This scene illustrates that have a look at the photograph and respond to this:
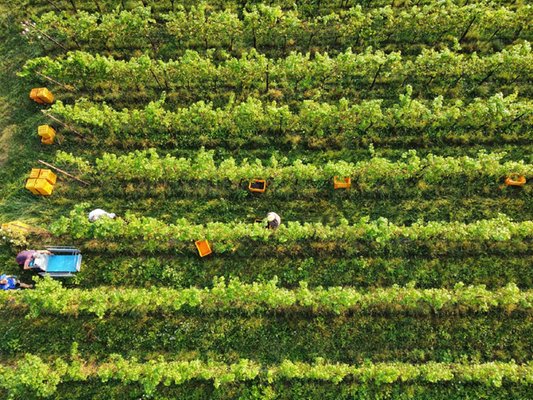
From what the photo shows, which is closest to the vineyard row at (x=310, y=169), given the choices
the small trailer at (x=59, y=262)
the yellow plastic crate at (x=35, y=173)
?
the yellow plastic crate at (x=35, y=173)

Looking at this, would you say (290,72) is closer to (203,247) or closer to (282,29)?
(282,29)

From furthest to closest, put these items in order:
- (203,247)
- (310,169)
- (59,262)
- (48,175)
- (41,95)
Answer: (41,95)
(48,175)
(310,169)
(203,247)
(59,262)

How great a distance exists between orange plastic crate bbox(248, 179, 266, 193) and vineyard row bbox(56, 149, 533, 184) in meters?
0.24

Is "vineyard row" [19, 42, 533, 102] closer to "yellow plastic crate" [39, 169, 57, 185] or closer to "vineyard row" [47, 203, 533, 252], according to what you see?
"yellow plastic crate" [39, 169, 57, 185]

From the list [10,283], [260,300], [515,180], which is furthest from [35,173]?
[515,180]

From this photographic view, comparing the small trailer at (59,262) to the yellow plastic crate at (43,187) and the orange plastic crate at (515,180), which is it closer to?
the yellow plastic crate at (43,187)

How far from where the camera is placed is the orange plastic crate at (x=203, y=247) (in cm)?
1411

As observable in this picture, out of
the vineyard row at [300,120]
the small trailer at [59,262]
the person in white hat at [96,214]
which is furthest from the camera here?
the vineyard row at [300,120]

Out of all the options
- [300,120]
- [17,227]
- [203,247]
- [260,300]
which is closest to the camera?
[260,300]

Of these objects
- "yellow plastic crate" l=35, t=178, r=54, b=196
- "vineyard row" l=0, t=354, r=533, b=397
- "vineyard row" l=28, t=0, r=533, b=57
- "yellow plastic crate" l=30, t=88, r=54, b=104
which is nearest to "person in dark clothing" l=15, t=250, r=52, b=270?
"yellow plastic crate" l=35, t=178, r=54, b=196

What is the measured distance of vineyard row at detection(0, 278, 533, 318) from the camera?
12.9 metres

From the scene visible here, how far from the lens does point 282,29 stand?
17.9 m

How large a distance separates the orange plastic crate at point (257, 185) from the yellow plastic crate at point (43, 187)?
767 cm

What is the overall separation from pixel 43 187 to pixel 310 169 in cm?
1004
